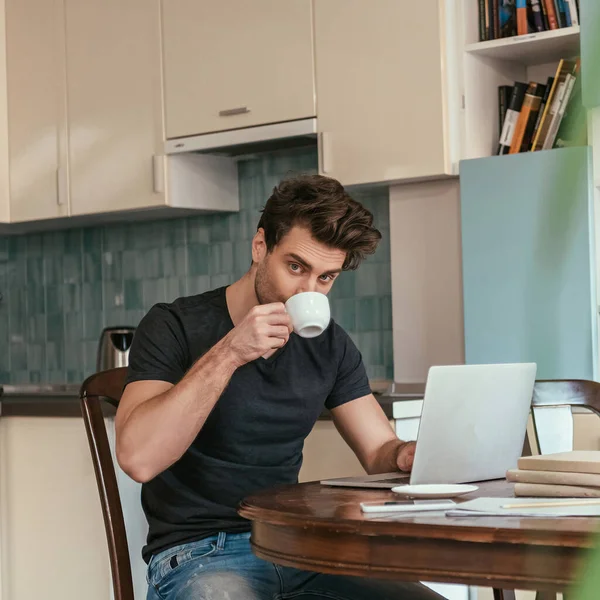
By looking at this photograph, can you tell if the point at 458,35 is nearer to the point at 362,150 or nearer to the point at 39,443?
the point at 362,150

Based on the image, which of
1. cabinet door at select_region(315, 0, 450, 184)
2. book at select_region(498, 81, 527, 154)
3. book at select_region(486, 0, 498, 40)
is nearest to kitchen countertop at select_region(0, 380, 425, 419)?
cabinet door at select_region(315, 0, 450, 184)

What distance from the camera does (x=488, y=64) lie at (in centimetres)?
312

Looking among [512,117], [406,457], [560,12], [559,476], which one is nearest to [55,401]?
[406,457]

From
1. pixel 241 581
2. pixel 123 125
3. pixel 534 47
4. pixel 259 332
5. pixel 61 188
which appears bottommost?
pixel 241 581

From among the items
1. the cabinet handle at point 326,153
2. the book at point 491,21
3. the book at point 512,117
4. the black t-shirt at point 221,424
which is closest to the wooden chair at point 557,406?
the black t-shirt at point 221,424

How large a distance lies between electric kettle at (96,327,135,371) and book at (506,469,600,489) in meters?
2.33

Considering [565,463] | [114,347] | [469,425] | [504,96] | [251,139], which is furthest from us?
[114,347]

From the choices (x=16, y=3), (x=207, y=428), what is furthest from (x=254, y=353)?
(x=16, y=3)

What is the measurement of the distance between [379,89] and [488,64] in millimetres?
382

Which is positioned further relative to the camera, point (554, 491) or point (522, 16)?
point (522, 16)

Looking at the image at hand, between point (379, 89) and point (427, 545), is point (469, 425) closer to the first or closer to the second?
point (427, 545)

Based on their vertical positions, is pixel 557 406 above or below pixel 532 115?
below

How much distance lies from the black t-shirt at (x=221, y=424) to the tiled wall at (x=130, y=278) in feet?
5.23

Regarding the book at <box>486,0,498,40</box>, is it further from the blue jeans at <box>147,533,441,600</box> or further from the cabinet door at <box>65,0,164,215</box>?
the blue jeans at <box>147,533,441,600</box>
